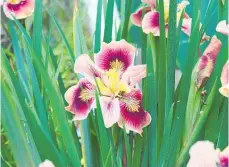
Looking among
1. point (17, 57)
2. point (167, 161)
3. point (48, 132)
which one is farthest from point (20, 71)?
point (167, 161)

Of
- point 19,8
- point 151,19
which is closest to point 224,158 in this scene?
point 151,19

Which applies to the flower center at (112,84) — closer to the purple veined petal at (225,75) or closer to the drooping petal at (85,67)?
the drooping petal at (85,67)

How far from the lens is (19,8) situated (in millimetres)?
773

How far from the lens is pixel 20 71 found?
2.53 feet

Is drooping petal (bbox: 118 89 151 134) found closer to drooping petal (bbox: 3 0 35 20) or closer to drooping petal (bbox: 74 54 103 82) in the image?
drooping petal (bbox: 74 54 103 82)

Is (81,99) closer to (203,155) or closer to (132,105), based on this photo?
(132,105)

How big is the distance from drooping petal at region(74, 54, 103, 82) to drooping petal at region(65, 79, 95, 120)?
12 millimetres

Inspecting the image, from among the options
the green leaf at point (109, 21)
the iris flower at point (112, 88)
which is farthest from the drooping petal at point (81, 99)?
the green leaf at point (109, 21)

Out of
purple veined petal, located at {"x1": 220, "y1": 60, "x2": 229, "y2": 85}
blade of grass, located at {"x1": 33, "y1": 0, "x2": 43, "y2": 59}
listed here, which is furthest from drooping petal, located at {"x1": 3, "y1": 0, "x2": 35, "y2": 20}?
purple veined petal, located at {"x1": 220, "y1": 60, "x2": 229, "y2": 85}

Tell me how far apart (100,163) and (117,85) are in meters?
0.12

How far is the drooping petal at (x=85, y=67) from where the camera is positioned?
64cm

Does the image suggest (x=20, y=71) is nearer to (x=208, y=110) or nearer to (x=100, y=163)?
(x=100, y=163)

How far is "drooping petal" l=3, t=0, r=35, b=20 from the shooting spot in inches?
30.0

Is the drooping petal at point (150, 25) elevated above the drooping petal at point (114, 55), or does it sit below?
above
